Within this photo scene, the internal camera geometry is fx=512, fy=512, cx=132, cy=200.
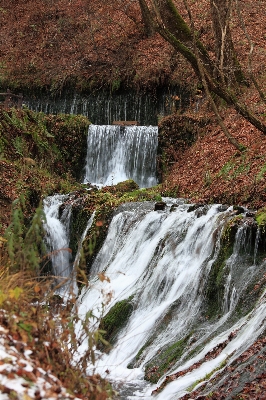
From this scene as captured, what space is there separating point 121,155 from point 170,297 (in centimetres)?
1106

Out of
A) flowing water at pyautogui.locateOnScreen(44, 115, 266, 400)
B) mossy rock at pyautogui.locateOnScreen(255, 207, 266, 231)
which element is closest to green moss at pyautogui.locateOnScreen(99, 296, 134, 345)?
flowing water at pyautogui.locateOnScreen(44, 115, 266, 400)

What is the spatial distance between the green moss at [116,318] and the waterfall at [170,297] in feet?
0.24

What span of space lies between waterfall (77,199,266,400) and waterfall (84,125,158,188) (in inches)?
270

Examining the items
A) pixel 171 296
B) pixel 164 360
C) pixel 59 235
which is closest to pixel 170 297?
pixel 171 296

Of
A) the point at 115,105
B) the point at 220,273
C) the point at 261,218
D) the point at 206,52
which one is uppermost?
the point at 206,52

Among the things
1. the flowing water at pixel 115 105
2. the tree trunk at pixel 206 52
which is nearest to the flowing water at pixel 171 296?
the tree trunk at pixel 206 52

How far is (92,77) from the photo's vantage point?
23.5 m

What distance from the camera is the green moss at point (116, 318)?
8.80 meters

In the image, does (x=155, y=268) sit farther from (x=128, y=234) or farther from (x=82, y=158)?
(x=82, y=158)

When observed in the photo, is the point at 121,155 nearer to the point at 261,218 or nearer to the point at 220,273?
the point at 261,218

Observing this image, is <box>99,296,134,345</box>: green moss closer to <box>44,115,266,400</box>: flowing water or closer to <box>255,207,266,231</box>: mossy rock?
<box>44,115,266,400</box>: flowing water

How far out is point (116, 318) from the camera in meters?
9.02

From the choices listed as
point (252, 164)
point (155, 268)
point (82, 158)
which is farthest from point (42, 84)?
point (155, 268)

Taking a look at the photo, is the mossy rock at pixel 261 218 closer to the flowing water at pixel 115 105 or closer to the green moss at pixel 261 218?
the green moss at pixel 261 218
